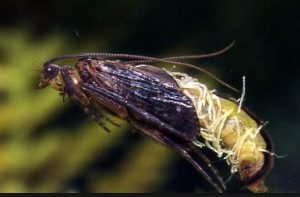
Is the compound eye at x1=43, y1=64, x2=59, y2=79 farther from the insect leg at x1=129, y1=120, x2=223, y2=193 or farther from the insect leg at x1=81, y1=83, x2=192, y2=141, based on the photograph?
the insect leg at x1=129, y1=120, x2=223, y2=193

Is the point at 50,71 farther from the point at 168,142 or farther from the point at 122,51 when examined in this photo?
the point at 168,142

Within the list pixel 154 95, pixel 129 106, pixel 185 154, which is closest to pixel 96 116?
pixel 129 106

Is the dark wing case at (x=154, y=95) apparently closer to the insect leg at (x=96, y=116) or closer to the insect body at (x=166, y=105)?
the insect body at (x=166, y=105)

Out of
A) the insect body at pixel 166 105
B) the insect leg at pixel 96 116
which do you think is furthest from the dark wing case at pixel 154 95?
the insect leg at pixel 96 116

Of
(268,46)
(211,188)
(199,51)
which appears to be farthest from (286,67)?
(211,188)

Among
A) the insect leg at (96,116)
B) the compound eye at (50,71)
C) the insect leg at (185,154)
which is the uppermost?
the compound eye at (50,71)

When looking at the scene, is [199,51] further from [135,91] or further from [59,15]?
[59,15]

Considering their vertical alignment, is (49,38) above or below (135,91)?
above
